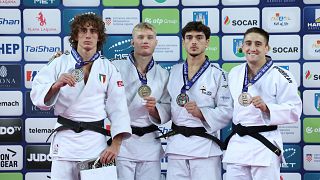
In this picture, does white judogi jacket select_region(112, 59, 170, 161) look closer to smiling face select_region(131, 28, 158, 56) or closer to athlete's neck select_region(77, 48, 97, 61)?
smiling face select_region(131, 28, 158, 56)

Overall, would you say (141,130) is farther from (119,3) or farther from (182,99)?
(119,3)

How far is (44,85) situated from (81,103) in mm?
307

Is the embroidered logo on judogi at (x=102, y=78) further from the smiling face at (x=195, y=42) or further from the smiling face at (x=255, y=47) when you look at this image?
the smiling face at (x=255, y=47)

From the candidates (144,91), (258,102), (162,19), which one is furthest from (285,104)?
(162,19)

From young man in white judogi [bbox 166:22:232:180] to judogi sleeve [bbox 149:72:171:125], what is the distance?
0.23 feet

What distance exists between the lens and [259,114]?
4.50 metres

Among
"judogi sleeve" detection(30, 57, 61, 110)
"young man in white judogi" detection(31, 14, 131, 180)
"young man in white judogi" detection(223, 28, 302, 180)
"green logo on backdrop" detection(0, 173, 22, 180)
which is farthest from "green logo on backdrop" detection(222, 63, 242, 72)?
"green logo on backdrop" detection(0, 173, 22, 180)

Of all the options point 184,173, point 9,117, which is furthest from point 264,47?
point 9,117

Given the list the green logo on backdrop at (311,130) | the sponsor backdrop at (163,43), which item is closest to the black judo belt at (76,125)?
the sponsor backdrop at (163,43)

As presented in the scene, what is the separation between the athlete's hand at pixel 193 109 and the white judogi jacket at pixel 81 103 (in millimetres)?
543

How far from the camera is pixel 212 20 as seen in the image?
19.5 feet

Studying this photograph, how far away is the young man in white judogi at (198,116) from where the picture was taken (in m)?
4.69

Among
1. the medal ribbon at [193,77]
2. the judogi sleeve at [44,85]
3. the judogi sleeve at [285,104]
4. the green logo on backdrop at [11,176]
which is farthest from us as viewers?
the green logo on backdrop at [11,176]

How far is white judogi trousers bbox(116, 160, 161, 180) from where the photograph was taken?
4699 mm
